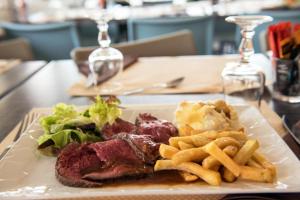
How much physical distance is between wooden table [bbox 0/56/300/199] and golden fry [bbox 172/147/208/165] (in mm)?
266

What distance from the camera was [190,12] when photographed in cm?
336

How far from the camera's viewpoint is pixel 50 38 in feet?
8.32

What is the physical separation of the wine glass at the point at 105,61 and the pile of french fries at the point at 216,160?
587 mm

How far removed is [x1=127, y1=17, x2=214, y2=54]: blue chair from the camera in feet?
8.02

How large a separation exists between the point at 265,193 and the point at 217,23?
272cm

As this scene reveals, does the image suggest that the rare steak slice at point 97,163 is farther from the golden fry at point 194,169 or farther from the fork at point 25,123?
the fork at point 25,123

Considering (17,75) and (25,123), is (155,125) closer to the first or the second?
(25,123)

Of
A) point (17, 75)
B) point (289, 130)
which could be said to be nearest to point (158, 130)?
point (289, 130)

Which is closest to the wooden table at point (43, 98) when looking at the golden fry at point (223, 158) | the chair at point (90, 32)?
the golden fry at point (223, 158)

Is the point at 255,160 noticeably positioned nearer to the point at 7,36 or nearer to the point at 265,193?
the point at 265,193

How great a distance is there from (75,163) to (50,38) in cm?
190

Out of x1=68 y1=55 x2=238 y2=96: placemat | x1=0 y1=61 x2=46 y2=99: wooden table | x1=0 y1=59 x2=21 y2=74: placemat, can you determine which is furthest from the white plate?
x1=0 y1=59 x2=21 y2=74: placemat

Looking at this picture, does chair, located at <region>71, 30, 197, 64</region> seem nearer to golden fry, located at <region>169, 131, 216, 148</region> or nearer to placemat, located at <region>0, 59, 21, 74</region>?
placemat, located at <region>0, 59, 21, 74</region>

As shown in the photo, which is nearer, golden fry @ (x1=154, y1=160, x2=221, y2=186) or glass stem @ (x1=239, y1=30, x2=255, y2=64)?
golden fry @ (x1=154, y1=160, x2=221, y2=186)
